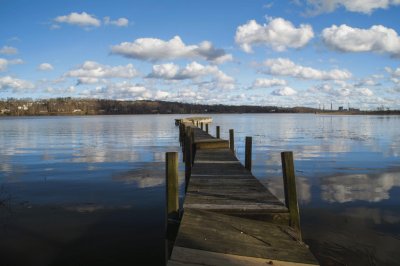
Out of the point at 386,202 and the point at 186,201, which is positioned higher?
the point at 186,201

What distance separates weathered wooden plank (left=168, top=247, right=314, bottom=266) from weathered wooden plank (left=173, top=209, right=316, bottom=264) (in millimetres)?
114

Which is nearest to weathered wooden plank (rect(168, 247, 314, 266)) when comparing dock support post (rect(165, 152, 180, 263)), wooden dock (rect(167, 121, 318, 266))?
wooden dock (rect(167, 121, 318, 266))

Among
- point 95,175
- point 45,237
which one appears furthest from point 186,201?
point 95,175

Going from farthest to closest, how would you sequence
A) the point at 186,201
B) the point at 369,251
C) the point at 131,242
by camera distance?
the point at 131,242 → the point at 369,251 → the point at 186,201

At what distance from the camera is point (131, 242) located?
9688 mm

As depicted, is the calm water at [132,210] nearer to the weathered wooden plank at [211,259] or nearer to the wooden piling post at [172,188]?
the wooden piling post at [172,188]

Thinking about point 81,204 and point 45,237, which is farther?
point 81,204

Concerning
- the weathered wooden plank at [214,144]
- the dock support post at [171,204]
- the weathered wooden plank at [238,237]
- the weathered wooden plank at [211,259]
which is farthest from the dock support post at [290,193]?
the weathered wooden plank at [214,144]

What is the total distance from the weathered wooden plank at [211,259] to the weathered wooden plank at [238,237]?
4.5 inches

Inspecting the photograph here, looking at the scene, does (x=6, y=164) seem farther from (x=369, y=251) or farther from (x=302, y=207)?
(x=369, y=251)

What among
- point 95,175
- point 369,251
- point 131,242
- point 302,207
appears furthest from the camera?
point 95,175

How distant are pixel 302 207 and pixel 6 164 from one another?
17814 mm

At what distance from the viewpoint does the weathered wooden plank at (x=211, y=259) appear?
550 cm

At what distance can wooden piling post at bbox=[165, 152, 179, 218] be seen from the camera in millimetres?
7941
